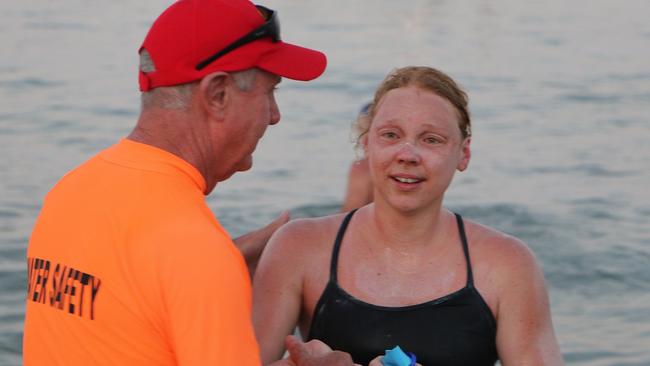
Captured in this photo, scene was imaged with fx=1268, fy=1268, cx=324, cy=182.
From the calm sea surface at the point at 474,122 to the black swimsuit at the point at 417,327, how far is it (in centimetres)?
443

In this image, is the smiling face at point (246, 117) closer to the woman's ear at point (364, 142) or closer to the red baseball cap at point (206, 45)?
the red baseball cap at point (206, 45)

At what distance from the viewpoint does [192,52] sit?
286cm

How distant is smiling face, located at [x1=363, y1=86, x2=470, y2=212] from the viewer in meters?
3.86

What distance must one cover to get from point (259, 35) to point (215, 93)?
0.57ft

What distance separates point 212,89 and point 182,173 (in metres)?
0.21

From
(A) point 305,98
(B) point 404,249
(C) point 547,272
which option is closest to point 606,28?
(A) point 305,98

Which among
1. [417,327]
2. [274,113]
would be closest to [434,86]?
[417,327]

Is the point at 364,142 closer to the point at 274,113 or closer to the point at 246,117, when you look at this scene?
the point at 274,113

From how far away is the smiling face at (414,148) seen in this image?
3863 mm

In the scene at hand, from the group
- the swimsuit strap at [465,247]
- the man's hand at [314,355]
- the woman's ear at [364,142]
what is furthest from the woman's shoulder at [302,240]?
the man's hand at [314,355]

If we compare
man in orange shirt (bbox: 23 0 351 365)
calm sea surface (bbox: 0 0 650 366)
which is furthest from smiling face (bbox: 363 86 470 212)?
calm sea surface (bbox: 0 0 650 366)

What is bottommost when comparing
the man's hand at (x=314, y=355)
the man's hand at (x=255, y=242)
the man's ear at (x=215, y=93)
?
the man's hand at (x=314, y=355)

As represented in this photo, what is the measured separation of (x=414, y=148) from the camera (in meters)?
3.88

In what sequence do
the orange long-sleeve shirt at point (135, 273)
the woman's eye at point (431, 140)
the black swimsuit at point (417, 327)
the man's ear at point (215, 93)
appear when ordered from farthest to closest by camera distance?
the woman's eye at point (431, 140) < the black swimsuit at point (417, 327) < the man's ear at point (215, 93) < the orange long-sleeve shirt at point (135, 273)
